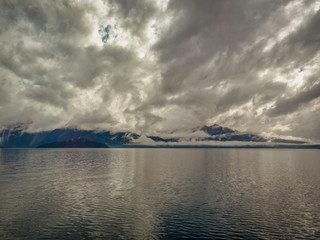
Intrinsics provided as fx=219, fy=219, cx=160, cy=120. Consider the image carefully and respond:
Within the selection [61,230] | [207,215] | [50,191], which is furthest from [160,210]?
[50,191]

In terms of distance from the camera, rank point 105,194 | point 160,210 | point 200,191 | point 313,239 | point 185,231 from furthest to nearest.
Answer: point 200,191 → point 105,194 → point 160,210 → point 185,231 → point 313,239

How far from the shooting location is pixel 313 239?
32.3m

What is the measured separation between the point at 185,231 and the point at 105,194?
30976 mm

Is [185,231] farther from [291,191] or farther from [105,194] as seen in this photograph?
[291,191]

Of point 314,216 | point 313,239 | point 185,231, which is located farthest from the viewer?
point 314,216

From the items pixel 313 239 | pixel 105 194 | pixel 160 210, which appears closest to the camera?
pixel 313 239

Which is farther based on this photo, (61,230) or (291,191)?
(291,191)

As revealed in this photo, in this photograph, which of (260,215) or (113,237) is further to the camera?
(260,215)

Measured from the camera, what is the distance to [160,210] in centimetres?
4566

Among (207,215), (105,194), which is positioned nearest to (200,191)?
(207,215)

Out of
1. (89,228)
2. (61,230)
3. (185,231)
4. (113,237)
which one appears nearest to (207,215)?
(185,231)

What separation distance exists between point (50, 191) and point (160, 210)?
36154mm

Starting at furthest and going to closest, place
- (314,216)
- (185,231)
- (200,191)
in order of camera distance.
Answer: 1. (200,191)
2. (314,216)
3. (185,231)

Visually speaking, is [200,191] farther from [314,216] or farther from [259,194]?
[314,216]
